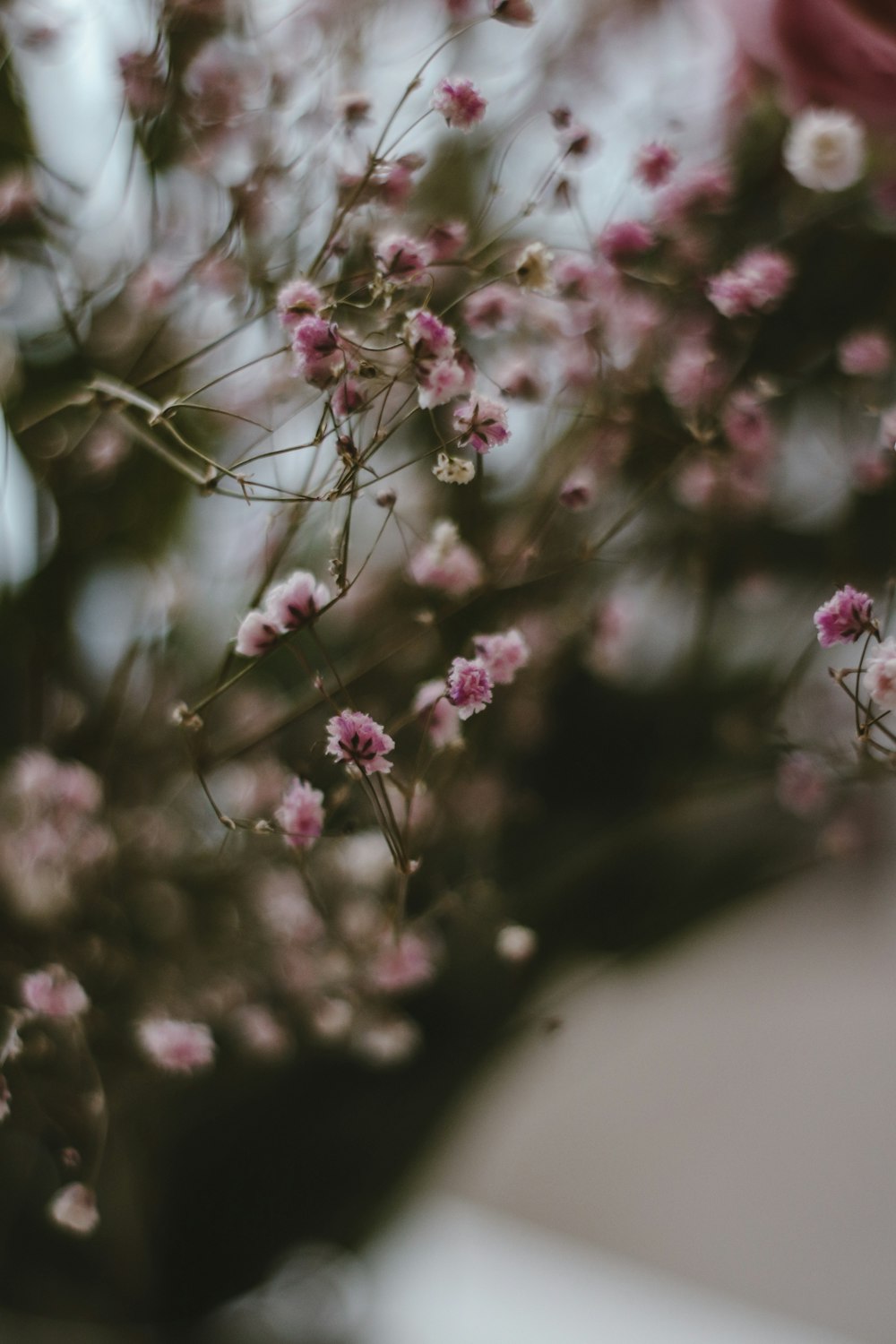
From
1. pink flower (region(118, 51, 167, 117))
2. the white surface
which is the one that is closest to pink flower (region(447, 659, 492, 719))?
pink flower (region(118, 51, 167, 117))

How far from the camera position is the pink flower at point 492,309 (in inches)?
11.8

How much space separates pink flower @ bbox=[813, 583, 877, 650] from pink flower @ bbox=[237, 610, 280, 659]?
0.12 meters

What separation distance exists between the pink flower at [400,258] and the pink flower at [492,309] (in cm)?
5

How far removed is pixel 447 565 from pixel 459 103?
0.38 feet

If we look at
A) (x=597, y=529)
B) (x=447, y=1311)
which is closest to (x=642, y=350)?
(x=597, y=529)

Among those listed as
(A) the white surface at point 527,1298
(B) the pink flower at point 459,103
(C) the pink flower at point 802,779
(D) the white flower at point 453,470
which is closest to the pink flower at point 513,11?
(B) the pink flower at point 459,103

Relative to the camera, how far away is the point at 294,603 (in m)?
0.24

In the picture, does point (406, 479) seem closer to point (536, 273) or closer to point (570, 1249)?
point (536, 273)

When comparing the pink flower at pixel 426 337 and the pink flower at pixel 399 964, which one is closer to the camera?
the pink flower at pixel 426 337

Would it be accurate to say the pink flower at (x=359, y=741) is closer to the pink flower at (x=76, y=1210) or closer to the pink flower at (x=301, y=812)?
the pink flower at (x=301, y=812)

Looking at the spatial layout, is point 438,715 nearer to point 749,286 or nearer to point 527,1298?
point 749,286

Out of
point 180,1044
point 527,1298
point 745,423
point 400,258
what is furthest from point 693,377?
point 527,1298

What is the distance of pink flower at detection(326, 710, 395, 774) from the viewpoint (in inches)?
9.1

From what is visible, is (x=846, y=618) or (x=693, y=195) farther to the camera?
(x=693, y=195)
